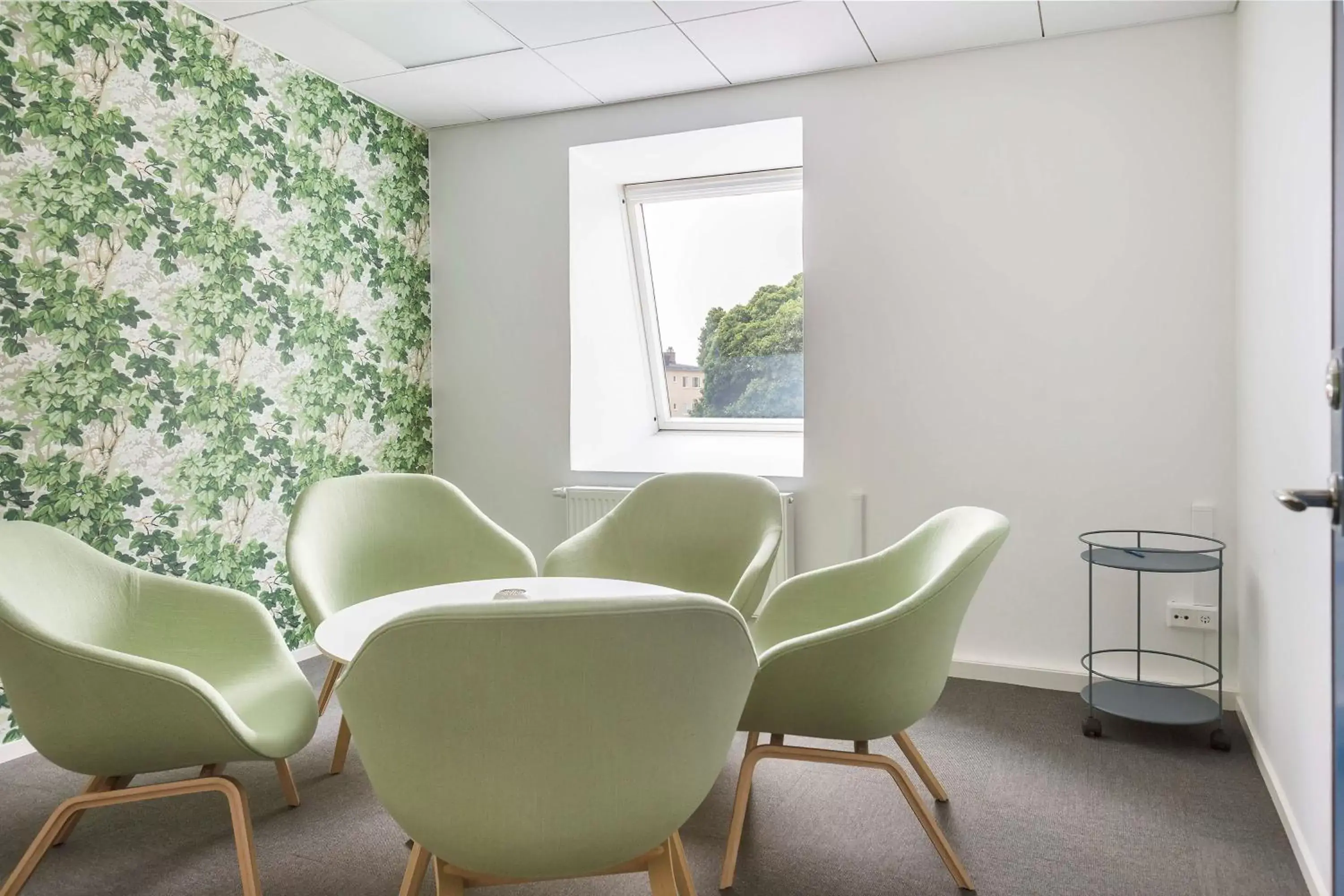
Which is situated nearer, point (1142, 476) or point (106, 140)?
point (106, 140)

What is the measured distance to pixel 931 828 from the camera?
1893 millimetres

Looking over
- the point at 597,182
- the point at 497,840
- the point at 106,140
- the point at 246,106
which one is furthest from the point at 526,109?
the point at 497,840

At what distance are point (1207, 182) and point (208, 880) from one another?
364 cm

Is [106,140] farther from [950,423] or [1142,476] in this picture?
[1142,476]

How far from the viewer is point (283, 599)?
11.7ft

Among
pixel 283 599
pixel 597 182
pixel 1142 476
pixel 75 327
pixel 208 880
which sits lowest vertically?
pixel 208 880

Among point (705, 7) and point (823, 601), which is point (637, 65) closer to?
point (705, 7)

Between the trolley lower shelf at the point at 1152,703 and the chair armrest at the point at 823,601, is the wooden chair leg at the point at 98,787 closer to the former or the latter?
the chair armrest at the point at 823,601

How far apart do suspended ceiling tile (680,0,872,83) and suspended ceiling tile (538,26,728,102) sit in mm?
75

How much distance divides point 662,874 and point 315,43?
10.6ft

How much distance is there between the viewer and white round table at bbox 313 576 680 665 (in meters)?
1.96

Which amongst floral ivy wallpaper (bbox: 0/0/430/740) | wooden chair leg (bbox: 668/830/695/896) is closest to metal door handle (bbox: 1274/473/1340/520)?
wooden chair leg (bbox: 668/830/695/896)

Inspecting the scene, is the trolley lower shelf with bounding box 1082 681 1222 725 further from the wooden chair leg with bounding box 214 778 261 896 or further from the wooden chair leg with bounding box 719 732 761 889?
the wooden chair leg with bounding box 214 778 261 896

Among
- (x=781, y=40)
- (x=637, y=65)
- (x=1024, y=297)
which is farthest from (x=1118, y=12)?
(x=637, y=65)
